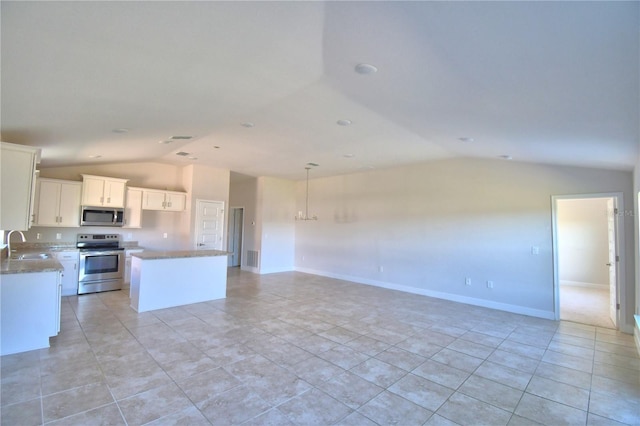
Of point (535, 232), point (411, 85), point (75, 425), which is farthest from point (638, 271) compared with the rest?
point (75, 425)

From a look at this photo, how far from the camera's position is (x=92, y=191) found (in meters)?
6.07

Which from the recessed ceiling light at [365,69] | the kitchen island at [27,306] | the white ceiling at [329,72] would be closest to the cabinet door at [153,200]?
the white ceiling at [329,72]

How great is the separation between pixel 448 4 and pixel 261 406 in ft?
9.87

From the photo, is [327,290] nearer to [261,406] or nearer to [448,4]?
[261,406]

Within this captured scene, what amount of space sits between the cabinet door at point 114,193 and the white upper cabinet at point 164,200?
0.50m

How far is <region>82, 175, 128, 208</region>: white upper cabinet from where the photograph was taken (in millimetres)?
5992

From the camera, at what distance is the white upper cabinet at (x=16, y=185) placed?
10.6 ft

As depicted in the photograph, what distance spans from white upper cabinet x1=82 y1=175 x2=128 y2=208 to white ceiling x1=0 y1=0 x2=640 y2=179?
1.84 metres

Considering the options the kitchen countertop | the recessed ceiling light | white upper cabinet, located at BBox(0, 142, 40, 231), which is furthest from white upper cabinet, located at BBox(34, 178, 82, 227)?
the recessed ceiling light

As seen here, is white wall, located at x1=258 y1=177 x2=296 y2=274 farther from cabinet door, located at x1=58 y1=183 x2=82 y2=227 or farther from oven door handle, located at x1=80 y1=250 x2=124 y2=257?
cabinet door, located at x1=58 y1=183 x2=82 y2=227

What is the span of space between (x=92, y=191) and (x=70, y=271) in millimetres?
1613

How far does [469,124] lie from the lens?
3584 millimetres

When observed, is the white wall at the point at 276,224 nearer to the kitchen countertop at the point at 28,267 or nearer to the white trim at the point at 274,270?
the white trim at the point at 274,270

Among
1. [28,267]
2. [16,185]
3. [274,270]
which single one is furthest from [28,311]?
[274,270]
